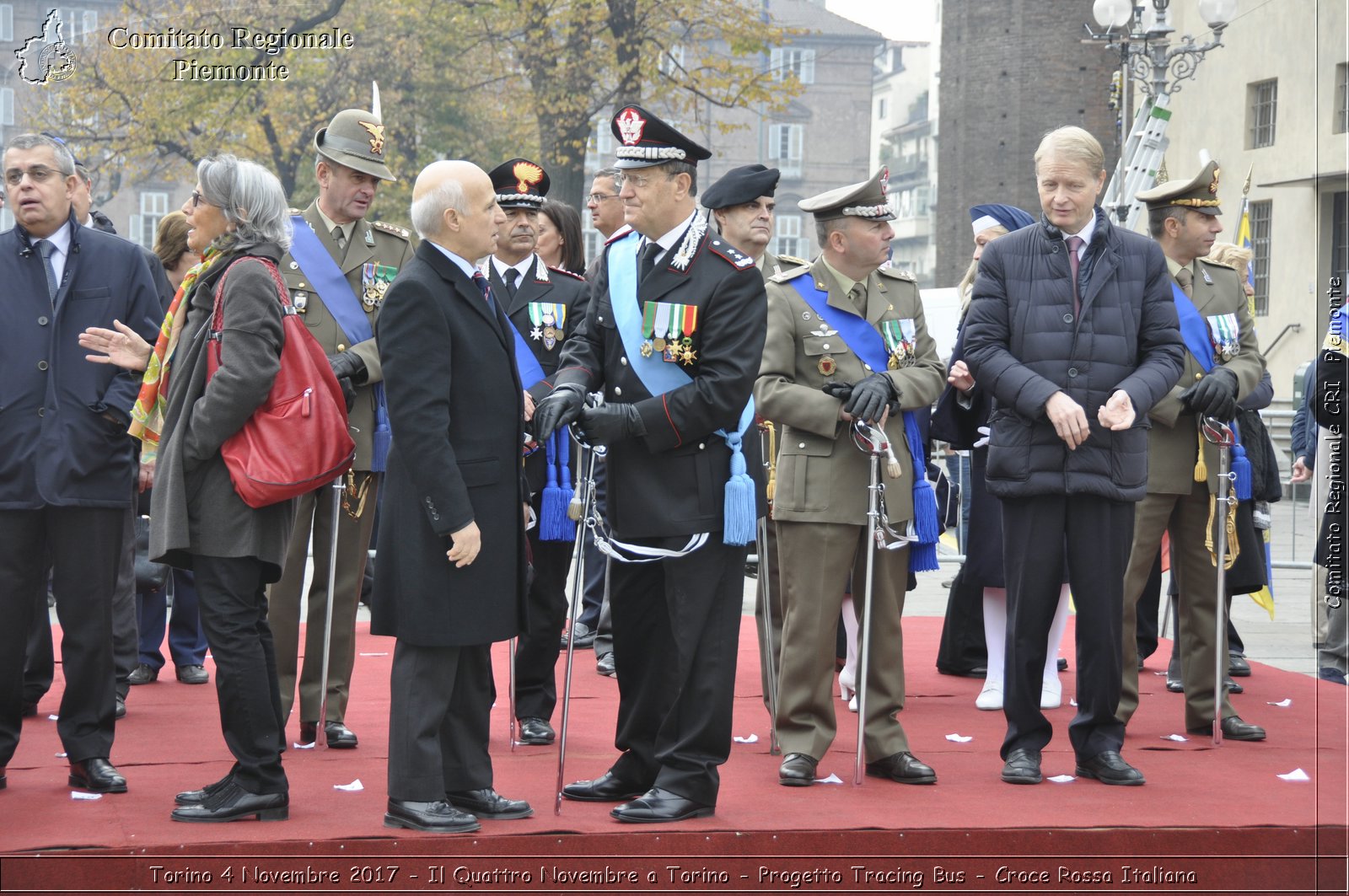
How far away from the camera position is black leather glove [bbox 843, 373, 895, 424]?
5.18m

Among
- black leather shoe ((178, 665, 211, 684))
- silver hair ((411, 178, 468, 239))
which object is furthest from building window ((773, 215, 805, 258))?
silver hair ((411, 178, 468, 239))

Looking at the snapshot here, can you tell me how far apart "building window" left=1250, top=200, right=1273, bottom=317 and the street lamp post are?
6.10m

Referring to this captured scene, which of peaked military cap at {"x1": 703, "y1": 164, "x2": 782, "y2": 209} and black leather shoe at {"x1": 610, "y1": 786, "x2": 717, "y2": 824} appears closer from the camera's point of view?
black leather shoe at {"x1": 610, "y1": 786, "x2": 717, "y2": 824}

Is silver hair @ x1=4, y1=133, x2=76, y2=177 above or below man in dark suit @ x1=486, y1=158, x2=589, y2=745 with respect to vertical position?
above

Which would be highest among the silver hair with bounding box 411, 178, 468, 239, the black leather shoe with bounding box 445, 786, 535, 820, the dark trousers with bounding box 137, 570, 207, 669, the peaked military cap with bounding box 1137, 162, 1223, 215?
the peaked military cap with bounding box 1137, 162, 1223, 215

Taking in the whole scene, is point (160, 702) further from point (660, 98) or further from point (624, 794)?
point (660, 98)

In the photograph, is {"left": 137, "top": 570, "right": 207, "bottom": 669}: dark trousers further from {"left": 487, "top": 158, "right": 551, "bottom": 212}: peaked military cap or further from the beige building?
the beige building

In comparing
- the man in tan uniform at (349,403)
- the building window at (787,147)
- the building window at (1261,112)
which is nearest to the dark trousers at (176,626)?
the man in tan uniform at (349,403)

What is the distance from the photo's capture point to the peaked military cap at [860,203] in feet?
18.2

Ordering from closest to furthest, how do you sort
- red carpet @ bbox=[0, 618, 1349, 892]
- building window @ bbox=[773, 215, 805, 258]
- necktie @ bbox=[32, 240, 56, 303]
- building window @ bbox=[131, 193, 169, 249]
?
red carpet @ bbox=[0, 618, 1349, 892] < necktie @ bbox=[32, 240, 56, 303] < building window @ bbox=[131, 193, 169, 249] < building window @ bbox=[773, 215, 805, 258]

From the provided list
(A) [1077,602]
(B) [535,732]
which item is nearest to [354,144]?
(B) [535,732]

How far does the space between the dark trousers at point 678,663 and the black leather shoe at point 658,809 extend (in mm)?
27

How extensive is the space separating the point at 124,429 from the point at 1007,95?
32.9 m

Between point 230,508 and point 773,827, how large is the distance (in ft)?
6.33
